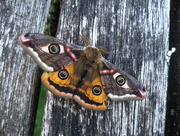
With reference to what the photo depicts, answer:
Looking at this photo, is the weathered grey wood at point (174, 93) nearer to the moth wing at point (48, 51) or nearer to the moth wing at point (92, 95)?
the moth wing at point (92, 95)

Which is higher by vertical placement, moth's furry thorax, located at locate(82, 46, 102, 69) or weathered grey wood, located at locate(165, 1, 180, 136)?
moth's furry thorax, located at locate(82, 46, 102, 69)

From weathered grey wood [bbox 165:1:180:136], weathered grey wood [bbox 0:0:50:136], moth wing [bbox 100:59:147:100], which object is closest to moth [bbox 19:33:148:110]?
moth wing [bbox 100:59:147:100]

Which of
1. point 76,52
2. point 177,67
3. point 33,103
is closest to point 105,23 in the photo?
point 76,52

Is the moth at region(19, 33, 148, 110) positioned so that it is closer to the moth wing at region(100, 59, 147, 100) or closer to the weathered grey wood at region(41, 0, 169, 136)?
the moth wing at region(100, 59, 147, 100)

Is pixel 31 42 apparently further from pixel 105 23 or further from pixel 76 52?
pixel 105 23

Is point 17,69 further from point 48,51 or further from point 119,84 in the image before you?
point 119,84

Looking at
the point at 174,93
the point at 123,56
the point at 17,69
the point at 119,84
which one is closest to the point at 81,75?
the point at 119,84

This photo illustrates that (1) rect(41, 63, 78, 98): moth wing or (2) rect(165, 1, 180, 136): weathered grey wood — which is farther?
(2) rect(165, 1, 180, 136): weathered grey wood
